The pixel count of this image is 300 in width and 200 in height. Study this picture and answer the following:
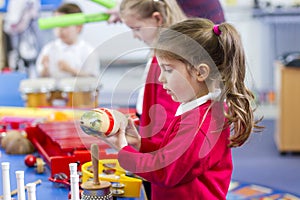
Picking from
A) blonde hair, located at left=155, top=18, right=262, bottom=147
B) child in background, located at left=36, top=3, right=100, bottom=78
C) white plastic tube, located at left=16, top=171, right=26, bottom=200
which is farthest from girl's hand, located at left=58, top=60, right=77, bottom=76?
white plastic tube, located at left=16, top=171, right=26, bottom=200

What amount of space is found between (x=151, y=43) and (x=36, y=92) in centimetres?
132

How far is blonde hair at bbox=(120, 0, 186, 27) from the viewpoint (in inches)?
49.9

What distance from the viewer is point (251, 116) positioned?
100 centimetres

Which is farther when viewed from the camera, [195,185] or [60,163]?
[60,163]

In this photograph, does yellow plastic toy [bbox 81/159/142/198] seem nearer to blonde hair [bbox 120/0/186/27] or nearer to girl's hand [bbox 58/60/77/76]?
blonde hair [bbox 120/0/186/27]

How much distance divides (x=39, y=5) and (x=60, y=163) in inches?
115

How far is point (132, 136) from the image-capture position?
97cm

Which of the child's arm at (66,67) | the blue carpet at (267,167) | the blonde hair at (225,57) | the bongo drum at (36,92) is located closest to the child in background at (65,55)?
the child's arm at (66,67)

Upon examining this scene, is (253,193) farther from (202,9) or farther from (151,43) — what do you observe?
(151,43)

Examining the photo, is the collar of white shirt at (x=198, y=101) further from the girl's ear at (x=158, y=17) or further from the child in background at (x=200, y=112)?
the girl's ear at (x=158, y=17)

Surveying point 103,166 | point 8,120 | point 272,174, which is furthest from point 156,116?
point 272,174

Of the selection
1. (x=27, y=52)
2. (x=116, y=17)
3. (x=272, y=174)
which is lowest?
(x=272, y=174)

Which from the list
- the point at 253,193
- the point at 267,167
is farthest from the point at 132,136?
the point at 267,167

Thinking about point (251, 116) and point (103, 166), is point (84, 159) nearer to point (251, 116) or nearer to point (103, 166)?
point (103, 166)
